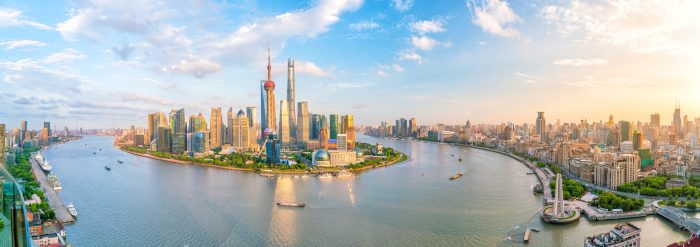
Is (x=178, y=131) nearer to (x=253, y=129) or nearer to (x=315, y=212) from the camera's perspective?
(x=253, y=129)

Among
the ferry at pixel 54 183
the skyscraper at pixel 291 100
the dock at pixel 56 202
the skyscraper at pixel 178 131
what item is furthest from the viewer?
the skyscraper at pixel 291 100

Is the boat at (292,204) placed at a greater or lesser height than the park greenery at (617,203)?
lesser

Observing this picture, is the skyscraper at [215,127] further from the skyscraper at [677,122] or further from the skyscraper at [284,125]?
the skyscraper at [677,122]

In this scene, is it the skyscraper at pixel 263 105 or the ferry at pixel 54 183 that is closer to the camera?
the ferry at pixel 54 183

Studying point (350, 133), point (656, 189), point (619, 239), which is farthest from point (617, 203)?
point (350, 133)

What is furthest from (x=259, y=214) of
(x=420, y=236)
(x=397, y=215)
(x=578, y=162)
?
(x=578, y=162)

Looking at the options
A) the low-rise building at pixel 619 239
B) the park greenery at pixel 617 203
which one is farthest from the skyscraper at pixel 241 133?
the low-rise building at pixel 619 239
